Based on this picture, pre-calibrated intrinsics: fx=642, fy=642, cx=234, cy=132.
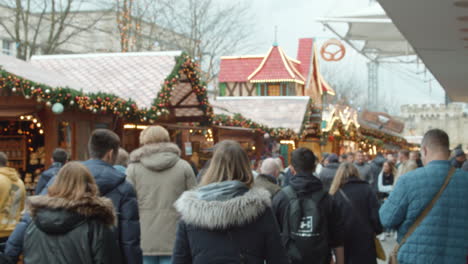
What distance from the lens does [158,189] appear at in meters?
6.52

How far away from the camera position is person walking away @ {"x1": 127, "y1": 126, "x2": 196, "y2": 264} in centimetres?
647

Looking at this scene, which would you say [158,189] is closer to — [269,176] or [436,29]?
[269,176]

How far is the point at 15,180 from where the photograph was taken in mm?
7590

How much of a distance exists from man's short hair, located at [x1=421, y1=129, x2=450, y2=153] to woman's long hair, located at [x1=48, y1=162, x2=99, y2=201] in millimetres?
2648

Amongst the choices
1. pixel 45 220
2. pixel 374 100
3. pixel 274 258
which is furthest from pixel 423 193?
pixel 374 100

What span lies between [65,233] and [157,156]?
2.66 meters

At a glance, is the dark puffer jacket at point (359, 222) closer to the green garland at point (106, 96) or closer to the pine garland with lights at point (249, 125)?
the green garland at point (106, 96)

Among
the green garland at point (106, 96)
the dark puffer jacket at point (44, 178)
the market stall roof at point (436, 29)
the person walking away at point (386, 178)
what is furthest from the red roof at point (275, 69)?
the dark puffer jacket at point (44, 178)

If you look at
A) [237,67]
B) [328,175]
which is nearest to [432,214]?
[328,175]

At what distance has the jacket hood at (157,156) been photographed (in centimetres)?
648

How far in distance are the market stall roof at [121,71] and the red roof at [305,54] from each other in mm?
28436

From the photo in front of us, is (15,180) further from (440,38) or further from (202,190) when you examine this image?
(440,38)

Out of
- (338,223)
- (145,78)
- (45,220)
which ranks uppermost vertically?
(145,78)

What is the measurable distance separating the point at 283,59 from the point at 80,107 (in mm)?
28495
